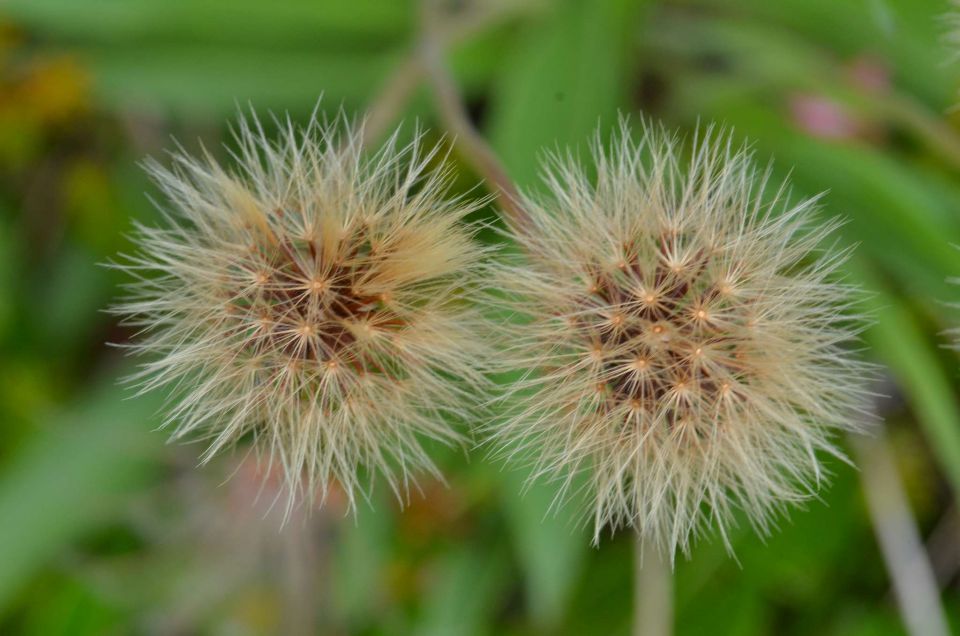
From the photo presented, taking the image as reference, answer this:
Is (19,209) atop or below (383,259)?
atop

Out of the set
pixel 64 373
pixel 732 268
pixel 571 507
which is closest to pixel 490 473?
pixel 571 507

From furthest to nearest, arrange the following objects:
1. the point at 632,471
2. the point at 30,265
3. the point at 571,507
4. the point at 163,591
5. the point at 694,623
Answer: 1. the point at 30,265
2. the point at 163,591
3. the point at 694,623
4. the point at 571,507
5. the point at 632,471

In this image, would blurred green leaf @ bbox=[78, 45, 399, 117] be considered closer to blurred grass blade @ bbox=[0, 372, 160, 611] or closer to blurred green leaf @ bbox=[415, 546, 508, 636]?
blurred grass blade @ bbox=[0, 372, 160, 611]

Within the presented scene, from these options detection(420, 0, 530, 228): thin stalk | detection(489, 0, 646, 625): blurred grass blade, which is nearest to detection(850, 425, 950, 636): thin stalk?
detection(489, 0, 646, 625): blurred grass blade

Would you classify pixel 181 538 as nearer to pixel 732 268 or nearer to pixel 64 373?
pixel 64 373

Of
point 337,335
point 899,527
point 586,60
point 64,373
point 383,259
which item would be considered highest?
point 586,60

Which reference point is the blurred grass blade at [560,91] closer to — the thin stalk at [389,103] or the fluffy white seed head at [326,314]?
the thin stalk at [389,103]

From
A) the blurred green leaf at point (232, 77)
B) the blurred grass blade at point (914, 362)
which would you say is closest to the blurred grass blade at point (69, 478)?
the blurred green leaf at point (232, 77)
